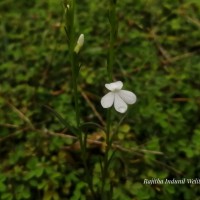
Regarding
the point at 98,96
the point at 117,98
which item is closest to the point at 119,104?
A: the point at 117,98

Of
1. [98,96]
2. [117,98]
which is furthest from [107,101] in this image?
[98,96]

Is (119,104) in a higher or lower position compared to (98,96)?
higher

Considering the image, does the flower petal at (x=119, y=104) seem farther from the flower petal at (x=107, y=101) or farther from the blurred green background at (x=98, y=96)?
the blurred green background at (x=98, y=96)

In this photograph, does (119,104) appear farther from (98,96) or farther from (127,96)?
(98,96)

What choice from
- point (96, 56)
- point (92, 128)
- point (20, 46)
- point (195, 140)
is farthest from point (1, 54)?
point (195, 140)

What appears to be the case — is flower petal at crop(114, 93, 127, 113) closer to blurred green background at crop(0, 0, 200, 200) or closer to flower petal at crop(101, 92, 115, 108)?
flower petal at crop(101, 92, 115, 108)

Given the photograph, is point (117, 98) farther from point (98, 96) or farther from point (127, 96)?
point (98, 96)

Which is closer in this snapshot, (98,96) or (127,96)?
(127,96)
